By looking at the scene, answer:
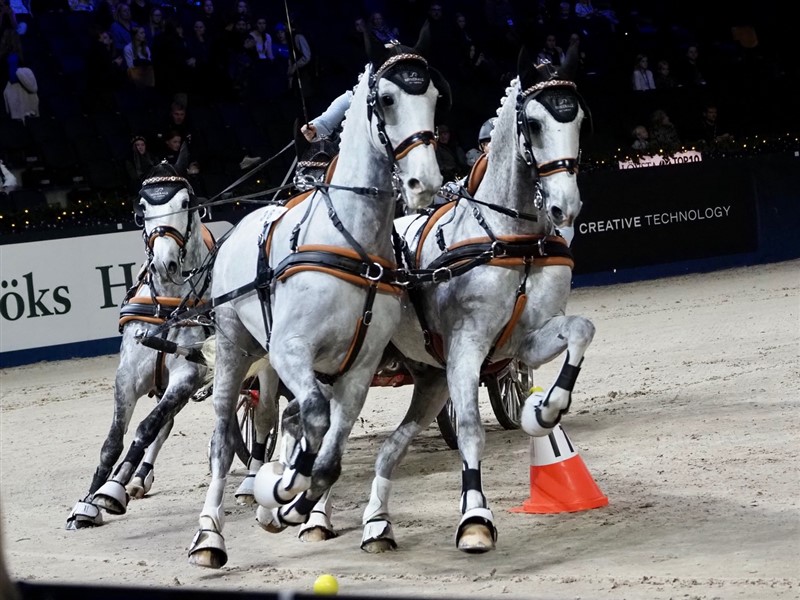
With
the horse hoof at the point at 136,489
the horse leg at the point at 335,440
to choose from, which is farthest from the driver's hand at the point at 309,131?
the horse hoof at the point at 136,489

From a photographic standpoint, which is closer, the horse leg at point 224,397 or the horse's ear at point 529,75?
the horse's ear at point 529,75

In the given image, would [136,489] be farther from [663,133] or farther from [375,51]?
[663,133]

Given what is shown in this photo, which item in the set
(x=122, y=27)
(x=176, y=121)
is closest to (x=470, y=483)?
(x=176, y=121)

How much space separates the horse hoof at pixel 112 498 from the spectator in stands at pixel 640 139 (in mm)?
11214

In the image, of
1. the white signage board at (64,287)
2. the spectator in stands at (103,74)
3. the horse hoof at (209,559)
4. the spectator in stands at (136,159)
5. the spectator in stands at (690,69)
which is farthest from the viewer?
the spectator in stands at (690,69)

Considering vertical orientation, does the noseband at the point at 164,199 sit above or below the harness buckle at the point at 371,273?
above

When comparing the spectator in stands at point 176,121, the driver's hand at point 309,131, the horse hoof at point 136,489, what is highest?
the spectator in stands at point 176,121

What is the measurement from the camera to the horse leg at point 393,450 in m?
6.12

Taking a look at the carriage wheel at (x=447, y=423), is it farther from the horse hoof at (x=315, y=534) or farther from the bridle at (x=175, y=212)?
the bridle at (x=175, y=212)

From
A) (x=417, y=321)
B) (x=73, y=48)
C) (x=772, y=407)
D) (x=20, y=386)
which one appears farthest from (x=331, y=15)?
(x=417, y=321)

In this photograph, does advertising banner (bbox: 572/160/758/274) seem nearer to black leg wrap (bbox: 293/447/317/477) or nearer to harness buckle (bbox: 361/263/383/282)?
harness buckle (bbox: 361/263/383/282)

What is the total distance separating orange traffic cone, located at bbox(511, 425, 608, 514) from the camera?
657cm

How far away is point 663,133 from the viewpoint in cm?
1708

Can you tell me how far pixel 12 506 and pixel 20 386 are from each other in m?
5.00
